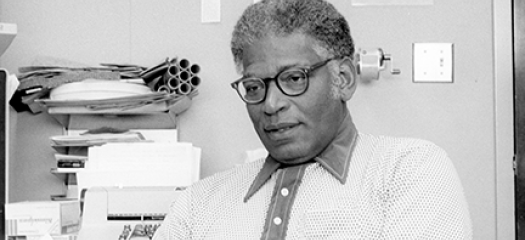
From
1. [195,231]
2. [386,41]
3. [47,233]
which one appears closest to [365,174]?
[195,231]

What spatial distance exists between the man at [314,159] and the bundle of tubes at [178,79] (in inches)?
31.4

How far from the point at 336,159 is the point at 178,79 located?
942mm

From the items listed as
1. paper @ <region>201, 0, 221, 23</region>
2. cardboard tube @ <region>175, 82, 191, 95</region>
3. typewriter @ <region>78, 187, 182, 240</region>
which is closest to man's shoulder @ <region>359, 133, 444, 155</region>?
typewriter @ <region>78, 187, 182, 240</region>

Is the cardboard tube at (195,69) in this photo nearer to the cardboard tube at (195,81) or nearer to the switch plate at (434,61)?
the cardboard tube at (195,81)

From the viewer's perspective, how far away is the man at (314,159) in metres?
1.29

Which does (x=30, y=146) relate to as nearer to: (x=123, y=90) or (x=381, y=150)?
(x=123, y=90)

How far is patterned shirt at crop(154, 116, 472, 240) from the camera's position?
126 centimetres

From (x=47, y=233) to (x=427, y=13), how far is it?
1.38 m

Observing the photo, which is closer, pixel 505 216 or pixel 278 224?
pixel 278 224

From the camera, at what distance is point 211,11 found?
2516mm

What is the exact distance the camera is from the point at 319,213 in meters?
1.32

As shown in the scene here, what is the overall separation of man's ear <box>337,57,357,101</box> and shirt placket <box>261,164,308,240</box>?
0.16 m

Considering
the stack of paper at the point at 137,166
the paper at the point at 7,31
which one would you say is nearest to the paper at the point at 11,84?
the paper at the point at 7,31

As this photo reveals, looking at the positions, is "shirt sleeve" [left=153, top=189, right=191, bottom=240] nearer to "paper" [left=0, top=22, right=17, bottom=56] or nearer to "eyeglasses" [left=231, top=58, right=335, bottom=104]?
"eyeglasses" [left=231, top=58, right=335, bottom=104]
